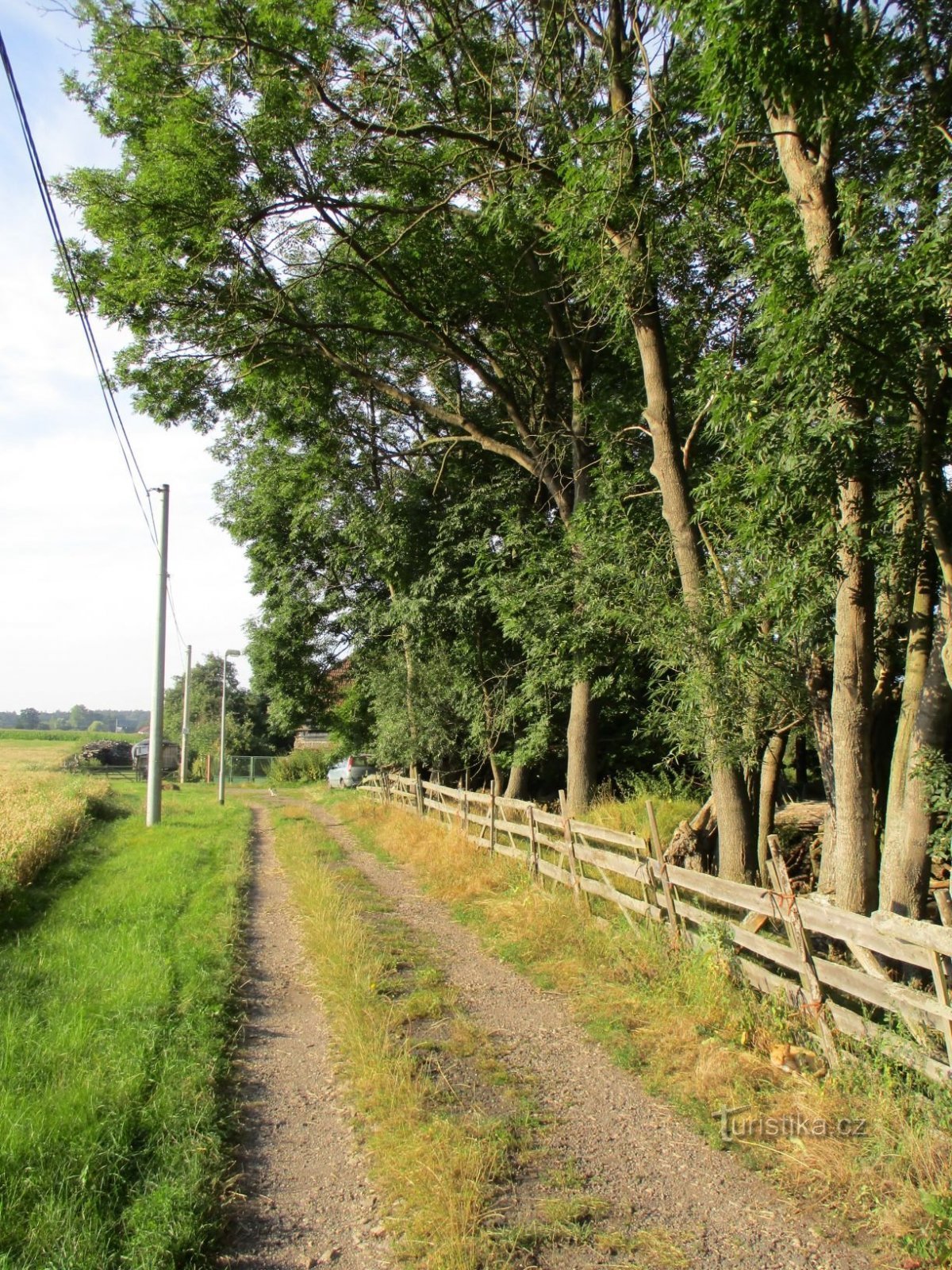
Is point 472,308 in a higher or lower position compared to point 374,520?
higher

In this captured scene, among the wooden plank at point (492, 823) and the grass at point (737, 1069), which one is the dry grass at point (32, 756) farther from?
the grass at point (737, 1069)

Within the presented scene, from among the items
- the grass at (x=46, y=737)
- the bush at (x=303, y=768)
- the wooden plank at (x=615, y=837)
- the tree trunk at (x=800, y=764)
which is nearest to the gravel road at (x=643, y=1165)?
the wooden plank at (x=615, y=837)

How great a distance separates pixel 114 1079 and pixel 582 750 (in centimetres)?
1159

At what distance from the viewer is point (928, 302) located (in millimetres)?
5383

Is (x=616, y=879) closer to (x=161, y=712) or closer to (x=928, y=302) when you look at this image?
(x=928, y=302)

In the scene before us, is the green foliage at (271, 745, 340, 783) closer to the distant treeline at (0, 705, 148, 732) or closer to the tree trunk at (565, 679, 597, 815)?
the tree trunk at (565, 679, 597, 815)

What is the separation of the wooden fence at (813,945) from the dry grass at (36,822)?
304 inches

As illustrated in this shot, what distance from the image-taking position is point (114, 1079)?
16.1 ft

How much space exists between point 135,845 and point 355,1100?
12458 millimetres

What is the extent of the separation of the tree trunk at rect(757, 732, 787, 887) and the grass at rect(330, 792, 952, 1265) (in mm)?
2689

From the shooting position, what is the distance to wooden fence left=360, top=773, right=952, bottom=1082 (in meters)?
4.59

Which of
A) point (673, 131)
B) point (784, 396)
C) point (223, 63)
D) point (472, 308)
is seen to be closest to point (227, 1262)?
point (784, 396)

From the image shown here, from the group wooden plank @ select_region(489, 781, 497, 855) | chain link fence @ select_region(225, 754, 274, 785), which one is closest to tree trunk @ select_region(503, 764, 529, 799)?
wooden plank @ select_region(489, 781, 497, 855)

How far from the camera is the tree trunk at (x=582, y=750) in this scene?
15.7m
